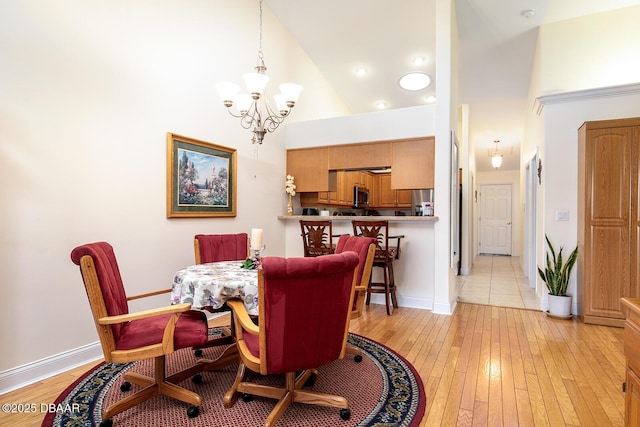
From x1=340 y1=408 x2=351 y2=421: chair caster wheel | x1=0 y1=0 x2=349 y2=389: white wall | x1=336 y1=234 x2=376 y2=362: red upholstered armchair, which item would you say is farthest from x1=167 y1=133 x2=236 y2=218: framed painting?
x1=340 y1=408 x2=351 y2=421: chair caster wheel

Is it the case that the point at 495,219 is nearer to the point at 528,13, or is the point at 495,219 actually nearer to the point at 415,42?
the point at 415,42

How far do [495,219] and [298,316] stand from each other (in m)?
10.0

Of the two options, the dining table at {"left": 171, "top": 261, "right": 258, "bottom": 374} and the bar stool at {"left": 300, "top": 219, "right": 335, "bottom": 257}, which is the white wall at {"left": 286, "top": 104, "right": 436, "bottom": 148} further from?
the dining table at {"left": 171, "top": 261, "right": 258, "bottom": 374}

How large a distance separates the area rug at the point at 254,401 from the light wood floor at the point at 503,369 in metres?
0.11

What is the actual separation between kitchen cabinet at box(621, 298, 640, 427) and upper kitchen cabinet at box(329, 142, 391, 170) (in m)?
3.24

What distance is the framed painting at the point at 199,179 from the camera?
3.10 meters

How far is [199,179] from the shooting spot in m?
3.38

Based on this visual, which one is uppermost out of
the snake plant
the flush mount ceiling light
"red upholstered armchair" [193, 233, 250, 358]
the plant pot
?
the flush mount ceiling light

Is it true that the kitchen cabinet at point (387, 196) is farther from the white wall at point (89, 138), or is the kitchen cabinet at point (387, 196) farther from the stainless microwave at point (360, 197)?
the white wall at point (89, 138)

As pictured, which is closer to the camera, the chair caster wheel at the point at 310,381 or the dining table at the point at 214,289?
the dining table at the point at 214,289

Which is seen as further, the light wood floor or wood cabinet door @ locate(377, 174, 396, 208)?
wood cabinet door @ locate(377, 174, 396, 208)

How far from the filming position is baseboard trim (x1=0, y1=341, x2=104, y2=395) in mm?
2064

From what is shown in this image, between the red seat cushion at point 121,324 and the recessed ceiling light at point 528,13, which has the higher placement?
the recessed ceiling light at point 528,13

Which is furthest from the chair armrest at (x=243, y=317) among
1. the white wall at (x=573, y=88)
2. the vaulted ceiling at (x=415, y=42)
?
the vaulted ceiling at (x=415, y=42)
